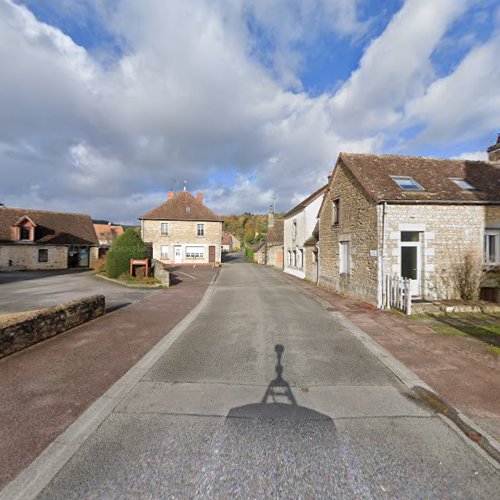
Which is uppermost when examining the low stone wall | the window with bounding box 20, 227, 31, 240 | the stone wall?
the window with bounding box 20, 227, 31, 240

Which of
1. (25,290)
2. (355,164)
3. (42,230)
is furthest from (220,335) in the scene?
(42,230)

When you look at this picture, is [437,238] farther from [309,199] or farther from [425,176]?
[309,199]

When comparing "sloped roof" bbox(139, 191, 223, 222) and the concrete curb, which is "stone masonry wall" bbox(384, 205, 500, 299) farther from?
"sloped roof" bbox(139, 191, 223, 222)

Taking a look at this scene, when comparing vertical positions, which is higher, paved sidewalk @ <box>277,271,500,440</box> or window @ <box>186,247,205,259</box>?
window @ <box>186,247,205,259</box>

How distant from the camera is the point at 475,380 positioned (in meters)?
4.37

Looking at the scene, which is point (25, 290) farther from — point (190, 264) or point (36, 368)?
point (190, 264)

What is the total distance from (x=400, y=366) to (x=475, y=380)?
105 cm

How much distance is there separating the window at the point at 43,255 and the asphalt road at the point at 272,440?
84.9ft

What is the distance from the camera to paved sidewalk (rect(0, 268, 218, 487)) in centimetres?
296

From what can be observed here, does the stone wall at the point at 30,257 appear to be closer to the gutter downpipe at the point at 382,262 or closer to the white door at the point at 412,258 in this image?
the gutter downpipe at the point at 382,262

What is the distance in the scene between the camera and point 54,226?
1065 inches

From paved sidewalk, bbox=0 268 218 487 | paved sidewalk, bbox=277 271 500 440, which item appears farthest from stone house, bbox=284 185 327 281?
paved sidewalk, bbox=0 268 218 487

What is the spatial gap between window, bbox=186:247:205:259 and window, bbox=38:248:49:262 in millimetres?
12717

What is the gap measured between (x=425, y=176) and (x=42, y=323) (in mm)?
14150
